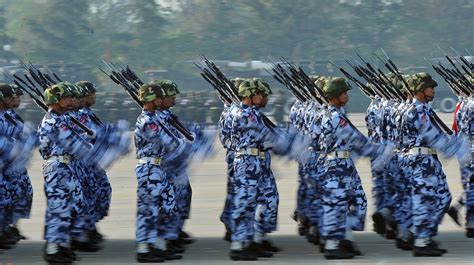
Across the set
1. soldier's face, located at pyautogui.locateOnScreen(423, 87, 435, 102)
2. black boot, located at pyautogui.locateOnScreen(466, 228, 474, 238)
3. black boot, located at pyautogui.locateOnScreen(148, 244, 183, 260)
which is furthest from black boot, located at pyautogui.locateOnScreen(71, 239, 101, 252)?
black boot, located at pyautogui.locateOnScreen(466, 228, 474, 238)

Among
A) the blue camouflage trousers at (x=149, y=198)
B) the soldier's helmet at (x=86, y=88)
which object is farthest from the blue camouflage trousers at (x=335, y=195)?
the soldier's helmet at (x=86, y=88)

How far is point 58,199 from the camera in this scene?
13.6 m

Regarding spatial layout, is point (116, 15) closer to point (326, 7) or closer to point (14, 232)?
point (326, 7)

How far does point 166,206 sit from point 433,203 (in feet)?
9.23

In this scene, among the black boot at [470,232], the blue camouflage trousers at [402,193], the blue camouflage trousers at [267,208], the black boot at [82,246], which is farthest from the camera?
the black boot at [470,232]

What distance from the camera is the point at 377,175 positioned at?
1561 cm

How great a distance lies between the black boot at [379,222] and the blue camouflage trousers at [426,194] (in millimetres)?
1471

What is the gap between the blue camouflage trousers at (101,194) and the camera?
15202mm

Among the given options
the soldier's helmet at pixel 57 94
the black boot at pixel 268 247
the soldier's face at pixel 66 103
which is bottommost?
the black boot at pixel 268 247

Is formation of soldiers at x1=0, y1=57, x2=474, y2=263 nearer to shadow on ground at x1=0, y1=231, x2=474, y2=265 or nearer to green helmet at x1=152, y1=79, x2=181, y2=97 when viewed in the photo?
green helmet at x1=152, y1=79, x2=181, y2=97

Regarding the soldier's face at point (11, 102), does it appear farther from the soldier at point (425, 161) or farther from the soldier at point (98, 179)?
the soldier at point (425, 161)

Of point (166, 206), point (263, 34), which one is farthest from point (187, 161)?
point (263, 34)

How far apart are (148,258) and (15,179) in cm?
240

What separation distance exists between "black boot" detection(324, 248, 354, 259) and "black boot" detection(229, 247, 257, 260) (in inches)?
30.2
